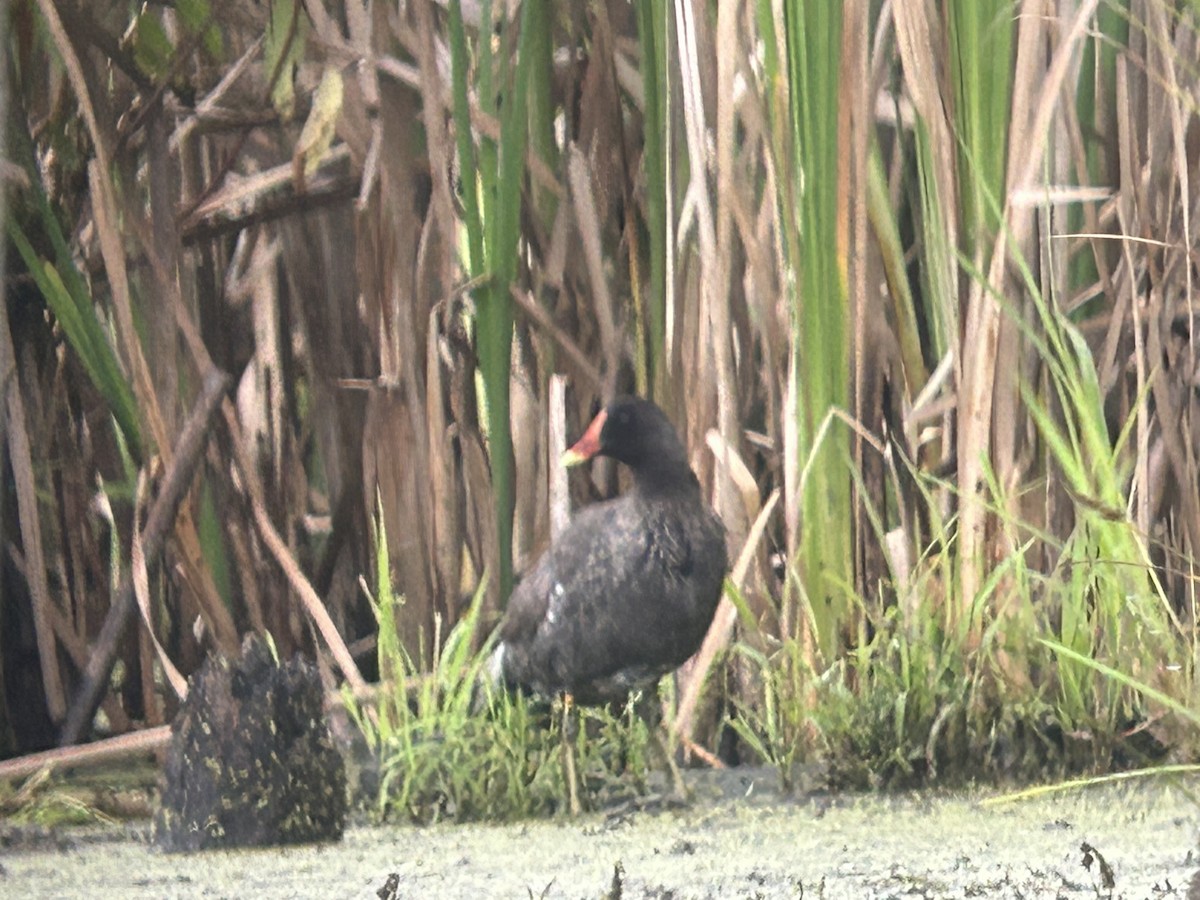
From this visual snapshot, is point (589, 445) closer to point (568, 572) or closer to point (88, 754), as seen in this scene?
point (568, 572)

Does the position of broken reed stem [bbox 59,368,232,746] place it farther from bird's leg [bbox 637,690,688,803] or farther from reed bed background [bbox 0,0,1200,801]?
bird's leg [bbox 637,690,688,803]

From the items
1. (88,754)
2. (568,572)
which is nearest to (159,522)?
(88,754)

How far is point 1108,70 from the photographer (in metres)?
2.79

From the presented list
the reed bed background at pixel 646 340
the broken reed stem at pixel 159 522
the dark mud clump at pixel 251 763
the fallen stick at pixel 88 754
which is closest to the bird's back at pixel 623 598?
the reed bed background at pixel 646 340

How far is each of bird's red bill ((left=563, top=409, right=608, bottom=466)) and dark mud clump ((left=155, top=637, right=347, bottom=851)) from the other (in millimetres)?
471

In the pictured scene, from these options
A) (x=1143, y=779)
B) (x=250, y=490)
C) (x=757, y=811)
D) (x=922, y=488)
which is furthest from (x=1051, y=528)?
(x=250, y=490)

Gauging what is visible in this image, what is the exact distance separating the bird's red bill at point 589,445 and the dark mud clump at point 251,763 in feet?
1.54

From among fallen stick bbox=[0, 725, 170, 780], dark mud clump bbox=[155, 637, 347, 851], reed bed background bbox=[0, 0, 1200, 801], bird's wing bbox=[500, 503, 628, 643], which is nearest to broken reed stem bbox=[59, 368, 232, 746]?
reed bed background bbox=[0, 0, 1200, 801]

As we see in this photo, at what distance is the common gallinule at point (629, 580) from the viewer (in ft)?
7.88

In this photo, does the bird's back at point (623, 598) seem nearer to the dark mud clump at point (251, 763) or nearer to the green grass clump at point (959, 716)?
the green grass clump at point (959, 716)

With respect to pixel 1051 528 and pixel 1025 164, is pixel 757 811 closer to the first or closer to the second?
pixel 1051 528

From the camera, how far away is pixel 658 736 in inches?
94.9

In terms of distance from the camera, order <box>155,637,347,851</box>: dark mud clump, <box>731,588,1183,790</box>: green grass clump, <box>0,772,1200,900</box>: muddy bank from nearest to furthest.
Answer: <box>0,772,1200,900</box>: muddy bank → <box>155,637,347,851</box>: dark mud clump → <box>731,588,1183,790</box>: green grass clump

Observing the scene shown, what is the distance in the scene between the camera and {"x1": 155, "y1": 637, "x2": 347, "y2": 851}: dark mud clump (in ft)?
6.92
